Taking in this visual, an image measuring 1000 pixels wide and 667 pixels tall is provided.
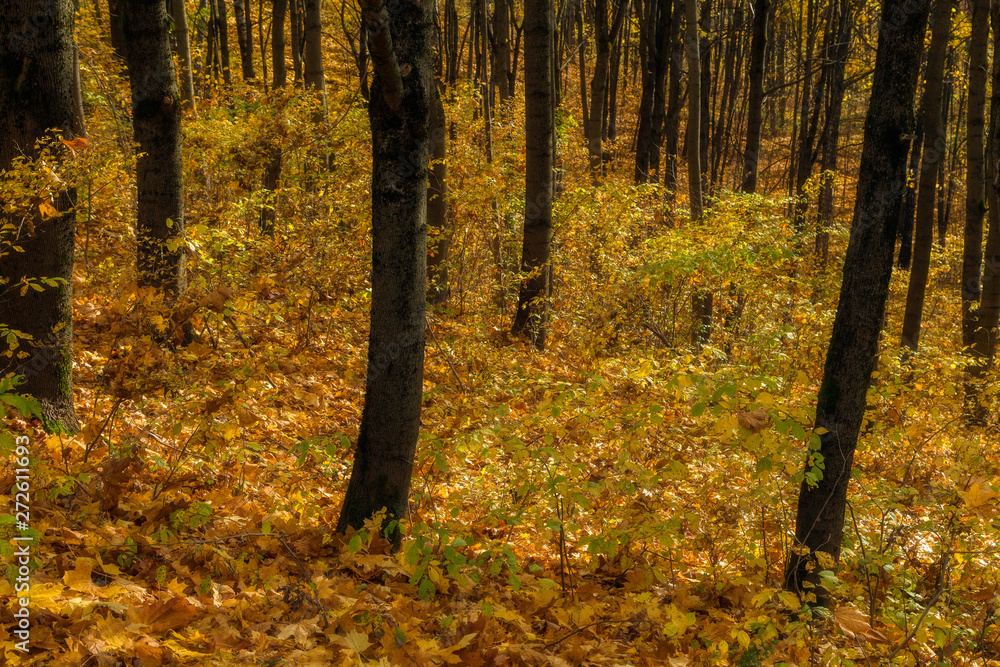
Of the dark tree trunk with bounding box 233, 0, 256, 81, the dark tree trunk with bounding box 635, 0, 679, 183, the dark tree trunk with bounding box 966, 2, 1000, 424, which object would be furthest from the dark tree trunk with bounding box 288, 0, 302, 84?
the dark tree trunk with bounding box 966, 2, 1000, 424

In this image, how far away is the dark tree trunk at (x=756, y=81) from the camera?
33.1 ft

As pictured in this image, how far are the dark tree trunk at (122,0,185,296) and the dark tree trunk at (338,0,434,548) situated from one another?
2155mm

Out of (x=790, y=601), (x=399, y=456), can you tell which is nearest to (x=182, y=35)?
(x=399, y=456)

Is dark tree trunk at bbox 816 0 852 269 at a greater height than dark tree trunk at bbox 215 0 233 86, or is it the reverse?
dark tree trunk at bbox 215 0 233 86

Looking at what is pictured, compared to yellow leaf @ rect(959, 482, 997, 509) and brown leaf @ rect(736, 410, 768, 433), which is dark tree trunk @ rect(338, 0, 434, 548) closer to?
brown leaf @ rect(736, 410, 768, 433)

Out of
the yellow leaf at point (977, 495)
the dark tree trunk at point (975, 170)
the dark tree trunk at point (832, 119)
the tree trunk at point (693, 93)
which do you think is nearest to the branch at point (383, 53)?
the yellow leaf at point (977, 495)

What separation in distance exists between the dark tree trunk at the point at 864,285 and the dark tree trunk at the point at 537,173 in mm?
4982

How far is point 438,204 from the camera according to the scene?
862 cm

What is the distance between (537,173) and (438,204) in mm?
1395

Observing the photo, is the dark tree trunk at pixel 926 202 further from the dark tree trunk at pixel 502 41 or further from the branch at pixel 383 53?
the branch at pixel 383 53

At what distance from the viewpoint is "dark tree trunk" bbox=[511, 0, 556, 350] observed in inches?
313

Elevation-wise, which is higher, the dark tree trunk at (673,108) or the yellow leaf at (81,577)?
the dark tree trunk at (673,108)

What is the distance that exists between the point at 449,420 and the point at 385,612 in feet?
8.02

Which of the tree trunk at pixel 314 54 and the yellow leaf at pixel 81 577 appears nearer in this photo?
the yellow leaf at pixel 81 577
